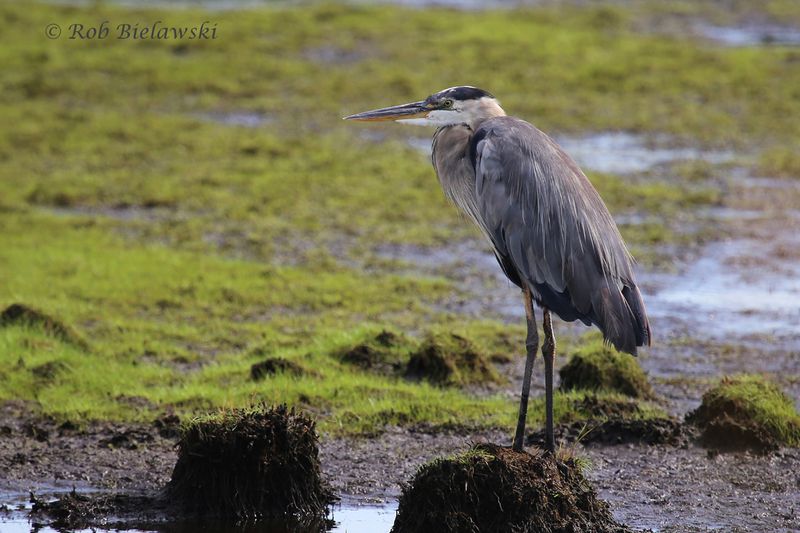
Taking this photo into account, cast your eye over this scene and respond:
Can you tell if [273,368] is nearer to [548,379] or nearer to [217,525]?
[217,525]

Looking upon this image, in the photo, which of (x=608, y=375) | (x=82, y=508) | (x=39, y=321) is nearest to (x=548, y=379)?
(x=608, y=375)

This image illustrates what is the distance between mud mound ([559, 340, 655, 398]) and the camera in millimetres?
8578

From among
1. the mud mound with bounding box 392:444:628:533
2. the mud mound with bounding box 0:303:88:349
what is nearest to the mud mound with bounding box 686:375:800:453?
the mud mound with bounding box 392:444:628:533

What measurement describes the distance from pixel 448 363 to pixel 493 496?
2.90 metres

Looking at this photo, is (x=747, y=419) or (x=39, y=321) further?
(x=39, y=321)

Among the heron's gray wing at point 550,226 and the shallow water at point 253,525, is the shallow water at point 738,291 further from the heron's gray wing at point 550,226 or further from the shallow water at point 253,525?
the shallow water at point 253,525

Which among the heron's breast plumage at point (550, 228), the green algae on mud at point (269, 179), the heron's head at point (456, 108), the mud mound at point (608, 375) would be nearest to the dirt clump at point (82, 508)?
the green algae on mud at point (269, 179)

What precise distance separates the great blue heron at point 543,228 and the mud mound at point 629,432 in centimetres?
130

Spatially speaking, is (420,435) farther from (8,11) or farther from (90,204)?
(8,11)

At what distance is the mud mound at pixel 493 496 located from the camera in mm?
5973

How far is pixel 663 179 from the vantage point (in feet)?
50.3

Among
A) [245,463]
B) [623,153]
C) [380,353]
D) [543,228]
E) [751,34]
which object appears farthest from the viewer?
[751,34]

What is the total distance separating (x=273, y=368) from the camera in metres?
8.77

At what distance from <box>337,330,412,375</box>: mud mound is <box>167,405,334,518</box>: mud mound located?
2444 mm
